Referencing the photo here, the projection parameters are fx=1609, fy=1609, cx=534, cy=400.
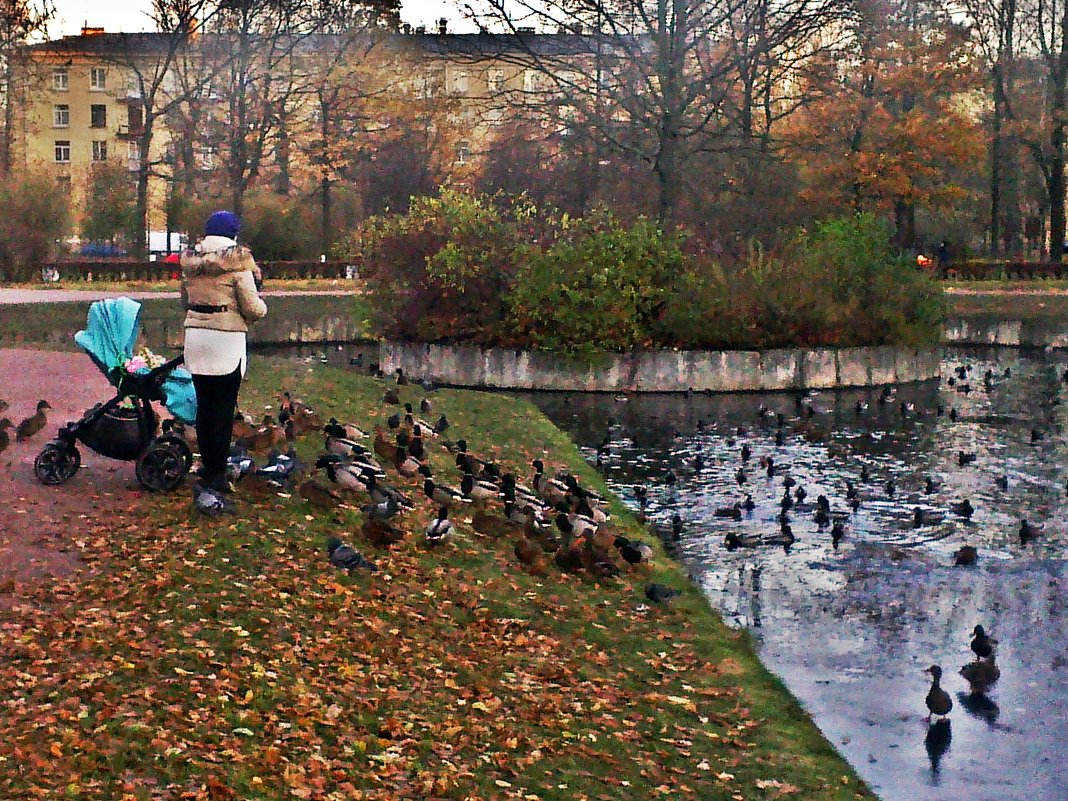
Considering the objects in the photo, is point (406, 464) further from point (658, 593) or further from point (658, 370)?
point (658, 370)

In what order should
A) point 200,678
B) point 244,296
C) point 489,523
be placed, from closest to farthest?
point 200,678 → point 244,296 → point 489,523

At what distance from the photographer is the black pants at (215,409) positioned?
982cm

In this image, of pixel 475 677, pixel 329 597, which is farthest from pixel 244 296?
pixel 475 677

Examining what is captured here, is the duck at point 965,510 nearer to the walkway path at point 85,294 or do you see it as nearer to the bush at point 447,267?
the bush at point 447,267

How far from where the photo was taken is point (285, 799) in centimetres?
579

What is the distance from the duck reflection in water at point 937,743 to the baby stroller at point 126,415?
Answer: 5.13 m

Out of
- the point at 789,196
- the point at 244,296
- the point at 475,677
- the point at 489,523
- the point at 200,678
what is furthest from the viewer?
the point at 789,196

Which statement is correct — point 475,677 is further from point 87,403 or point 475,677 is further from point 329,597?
point 87,403

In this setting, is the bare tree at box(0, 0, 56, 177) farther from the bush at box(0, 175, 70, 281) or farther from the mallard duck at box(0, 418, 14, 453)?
the mallard duck at box(0, 418, 14, 453)

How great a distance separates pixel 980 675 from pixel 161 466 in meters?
5.28

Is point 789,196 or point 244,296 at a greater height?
point 789,196

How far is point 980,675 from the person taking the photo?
8.18m

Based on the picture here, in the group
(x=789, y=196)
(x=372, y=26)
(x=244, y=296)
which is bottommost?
(x=244, y=296)

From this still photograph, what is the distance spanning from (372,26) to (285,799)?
60.6 meters
